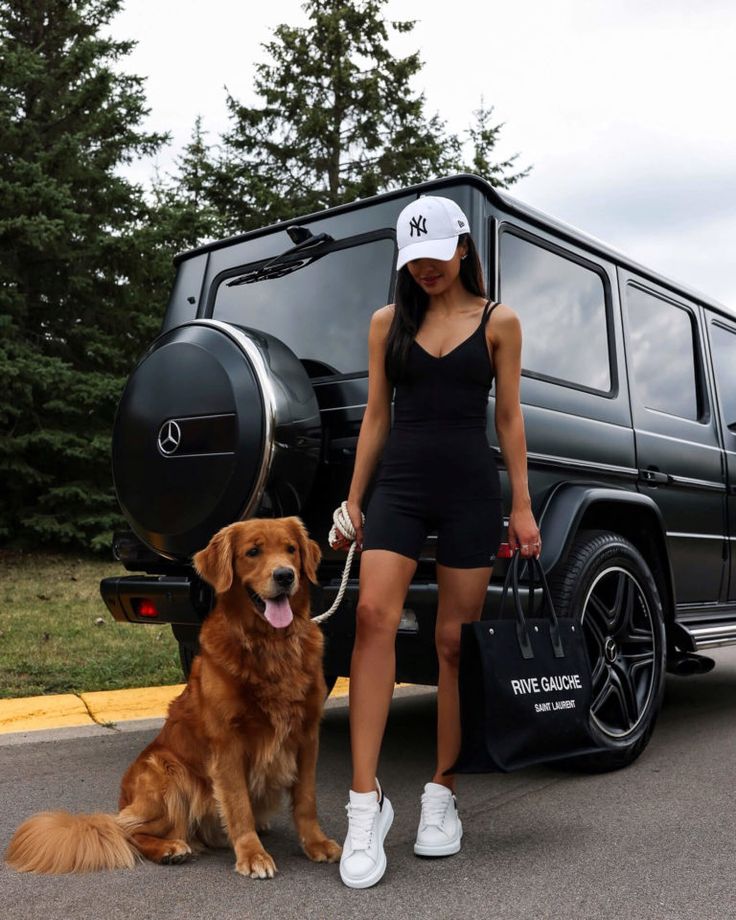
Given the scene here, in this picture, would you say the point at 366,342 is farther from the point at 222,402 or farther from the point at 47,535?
the point at 47,535

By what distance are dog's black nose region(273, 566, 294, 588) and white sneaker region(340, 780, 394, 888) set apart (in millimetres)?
666

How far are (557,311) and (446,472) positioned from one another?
148cm

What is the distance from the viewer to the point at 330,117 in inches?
787

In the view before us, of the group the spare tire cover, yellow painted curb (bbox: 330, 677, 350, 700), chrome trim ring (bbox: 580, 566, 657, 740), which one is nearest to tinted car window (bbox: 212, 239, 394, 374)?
the spare tire cover

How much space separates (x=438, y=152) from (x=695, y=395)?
51.9ft

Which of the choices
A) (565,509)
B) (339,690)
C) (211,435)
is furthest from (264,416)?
(339,690)

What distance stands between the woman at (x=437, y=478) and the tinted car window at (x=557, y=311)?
765mm

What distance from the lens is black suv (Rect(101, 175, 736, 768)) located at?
3.62 meters

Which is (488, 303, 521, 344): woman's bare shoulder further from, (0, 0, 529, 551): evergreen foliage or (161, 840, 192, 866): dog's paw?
(0, 0, 529, 551): evergreen foliage

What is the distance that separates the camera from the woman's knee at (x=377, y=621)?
306cm

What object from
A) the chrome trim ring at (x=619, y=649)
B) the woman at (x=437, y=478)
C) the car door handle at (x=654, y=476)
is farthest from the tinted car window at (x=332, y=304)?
the car door handle at (x=654, y=476)

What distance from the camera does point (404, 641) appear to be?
3570 mm

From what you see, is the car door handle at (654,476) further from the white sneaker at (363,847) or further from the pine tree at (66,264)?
the pine tree at (66,264)

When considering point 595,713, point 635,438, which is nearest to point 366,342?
point 635,438
